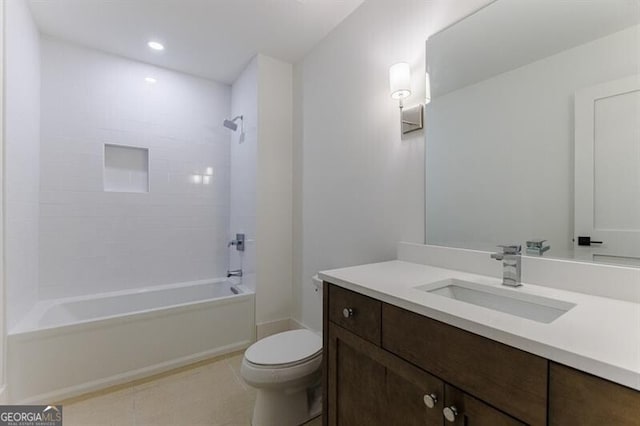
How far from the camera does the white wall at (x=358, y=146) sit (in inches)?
59.7

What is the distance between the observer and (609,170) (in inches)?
36.9

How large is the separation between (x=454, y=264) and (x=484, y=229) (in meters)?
0.20

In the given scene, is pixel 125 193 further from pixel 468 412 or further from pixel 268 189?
pixel 468 412

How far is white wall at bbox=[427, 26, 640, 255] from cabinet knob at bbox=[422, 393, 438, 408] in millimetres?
713

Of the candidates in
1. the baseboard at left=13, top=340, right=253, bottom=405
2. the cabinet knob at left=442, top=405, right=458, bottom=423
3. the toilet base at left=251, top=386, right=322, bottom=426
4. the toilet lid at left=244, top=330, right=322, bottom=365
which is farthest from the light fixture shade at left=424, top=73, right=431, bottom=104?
the baseboard at left=13, top=340, right=253, bottom=405

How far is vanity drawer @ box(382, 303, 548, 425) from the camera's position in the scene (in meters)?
0.59

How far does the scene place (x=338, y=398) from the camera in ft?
3.76

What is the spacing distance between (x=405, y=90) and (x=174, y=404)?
2.24 meters

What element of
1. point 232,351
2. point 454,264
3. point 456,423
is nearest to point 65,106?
point 232,351

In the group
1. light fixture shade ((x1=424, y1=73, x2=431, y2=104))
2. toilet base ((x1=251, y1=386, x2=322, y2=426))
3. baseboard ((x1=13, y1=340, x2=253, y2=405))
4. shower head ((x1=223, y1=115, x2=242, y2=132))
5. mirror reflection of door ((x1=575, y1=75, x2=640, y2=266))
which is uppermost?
shower head ((x1=223, y1=115, x2=242, y2=132))

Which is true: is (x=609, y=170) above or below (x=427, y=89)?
below

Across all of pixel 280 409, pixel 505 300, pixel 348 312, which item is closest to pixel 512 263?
pixel 505 300

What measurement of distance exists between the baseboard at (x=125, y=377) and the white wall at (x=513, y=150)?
6.25ft
